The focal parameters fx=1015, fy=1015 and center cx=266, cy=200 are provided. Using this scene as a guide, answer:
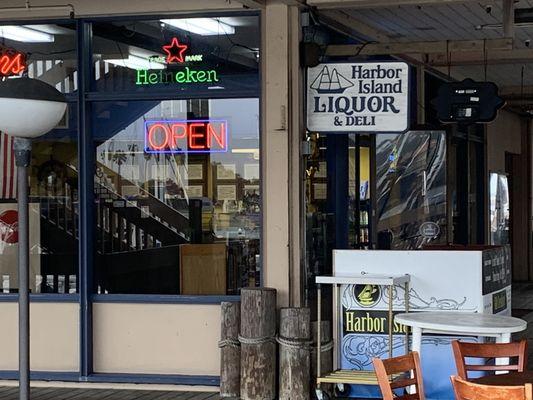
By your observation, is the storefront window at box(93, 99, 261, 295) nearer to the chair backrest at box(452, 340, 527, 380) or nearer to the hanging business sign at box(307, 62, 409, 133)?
the hanging business sign at box(307, 62, 409, 133)

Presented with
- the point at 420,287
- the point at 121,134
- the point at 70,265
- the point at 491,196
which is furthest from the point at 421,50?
the point at 491,196

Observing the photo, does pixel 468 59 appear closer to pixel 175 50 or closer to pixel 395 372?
pixel 175 50

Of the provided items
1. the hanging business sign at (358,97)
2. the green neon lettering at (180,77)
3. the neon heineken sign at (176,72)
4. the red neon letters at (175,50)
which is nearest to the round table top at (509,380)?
the hanging business sign at (358,97)

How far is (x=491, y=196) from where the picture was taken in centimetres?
1599

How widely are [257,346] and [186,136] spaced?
6.13 feet

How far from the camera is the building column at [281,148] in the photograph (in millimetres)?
8039

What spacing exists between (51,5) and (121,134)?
121 centimetres

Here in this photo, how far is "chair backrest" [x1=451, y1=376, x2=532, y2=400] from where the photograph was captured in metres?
4.09

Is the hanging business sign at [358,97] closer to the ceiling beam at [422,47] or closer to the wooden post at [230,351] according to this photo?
the ceiling beam at [422,47]

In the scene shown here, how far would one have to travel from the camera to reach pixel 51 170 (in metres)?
8.66

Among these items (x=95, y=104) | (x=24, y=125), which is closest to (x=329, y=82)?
(x=95, y=104)

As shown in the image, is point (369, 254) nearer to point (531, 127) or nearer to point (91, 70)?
point (91, 70)

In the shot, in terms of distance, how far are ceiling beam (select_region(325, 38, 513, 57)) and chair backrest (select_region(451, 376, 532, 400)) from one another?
14.1ft

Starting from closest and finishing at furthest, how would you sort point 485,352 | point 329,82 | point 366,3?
1. point 485,352
2. point 366,3
3. point 329,82
